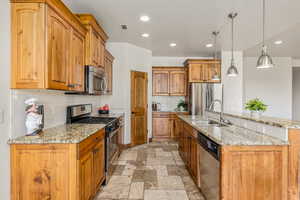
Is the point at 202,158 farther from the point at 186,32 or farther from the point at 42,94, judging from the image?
the point at 186,32

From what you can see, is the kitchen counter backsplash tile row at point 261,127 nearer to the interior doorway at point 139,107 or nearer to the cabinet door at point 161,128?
the interior doorway at point 139,107

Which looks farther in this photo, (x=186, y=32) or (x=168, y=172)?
(x=186, y=32)

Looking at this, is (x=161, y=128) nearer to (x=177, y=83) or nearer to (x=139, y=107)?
(x=139, y=107)

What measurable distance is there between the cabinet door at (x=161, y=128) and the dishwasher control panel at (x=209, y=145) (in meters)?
3.40

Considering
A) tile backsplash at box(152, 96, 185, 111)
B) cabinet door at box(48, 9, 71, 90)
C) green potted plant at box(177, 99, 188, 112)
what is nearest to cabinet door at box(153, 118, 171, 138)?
green potted plant at box(177, 99, 188, 112)

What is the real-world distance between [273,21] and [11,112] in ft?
14.2

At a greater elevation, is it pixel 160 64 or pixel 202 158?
pixel 160 64

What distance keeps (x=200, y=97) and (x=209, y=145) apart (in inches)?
134

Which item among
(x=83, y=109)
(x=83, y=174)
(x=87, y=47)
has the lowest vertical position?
(x=83, y=174)

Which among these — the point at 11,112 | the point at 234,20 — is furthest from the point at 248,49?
the point at 11,112

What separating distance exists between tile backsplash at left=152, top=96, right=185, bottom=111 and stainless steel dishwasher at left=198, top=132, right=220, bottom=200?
4.00 metres

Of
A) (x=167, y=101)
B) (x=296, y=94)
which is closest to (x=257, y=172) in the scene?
(x=167, y=101)

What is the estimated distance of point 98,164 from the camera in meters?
2.48

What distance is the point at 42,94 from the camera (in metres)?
2.27
